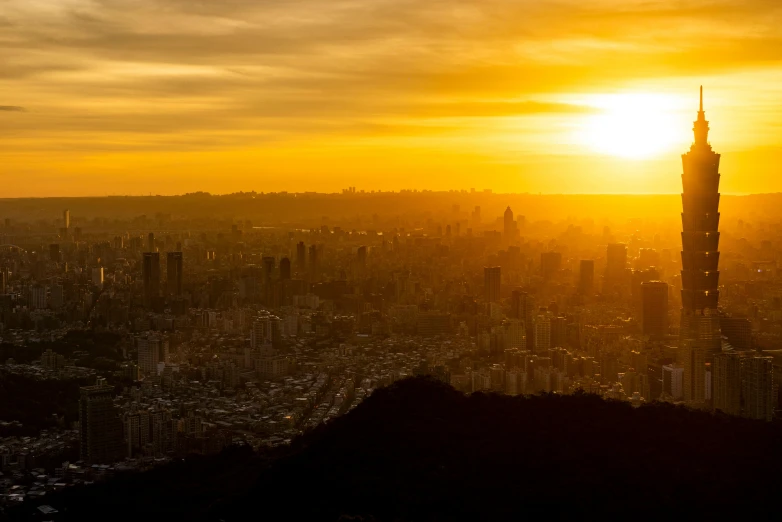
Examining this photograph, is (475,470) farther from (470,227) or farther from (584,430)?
(470,227)

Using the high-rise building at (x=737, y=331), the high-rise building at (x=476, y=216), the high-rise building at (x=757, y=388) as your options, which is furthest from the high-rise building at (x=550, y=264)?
the high-rise building at (x=757, y=388)

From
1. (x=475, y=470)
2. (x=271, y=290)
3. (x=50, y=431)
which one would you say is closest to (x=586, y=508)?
(x=475, y=470)

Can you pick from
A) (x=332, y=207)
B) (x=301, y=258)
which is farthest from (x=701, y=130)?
(x=332, y=207)

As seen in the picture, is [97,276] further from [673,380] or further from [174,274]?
[673,380]

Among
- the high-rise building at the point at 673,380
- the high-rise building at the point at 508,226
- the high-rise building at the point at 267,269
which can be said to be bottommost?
the high-rise building at the point at 673,380

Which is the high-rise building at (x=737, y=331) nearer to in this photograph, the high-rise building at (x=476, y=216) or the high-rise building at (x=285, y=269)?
the high-rise building at (x=285, y=269)

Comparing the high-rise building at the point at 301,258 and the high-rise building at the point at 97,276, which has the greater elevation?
the high-rise building at the point at 301,258

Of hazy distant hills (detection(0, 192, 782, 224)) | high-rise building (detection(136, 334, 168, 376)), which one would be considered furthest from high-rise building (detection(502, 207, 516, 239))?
high-rise building (detection(136, 334, 168, 376))
